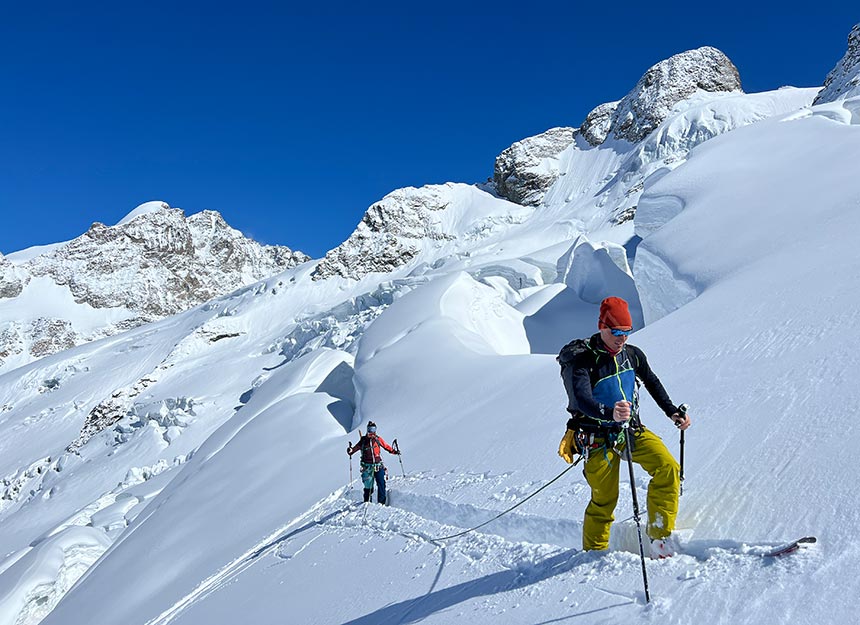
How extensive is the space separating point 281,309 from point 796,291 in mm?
57271

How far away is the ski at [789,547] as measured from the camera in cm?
336

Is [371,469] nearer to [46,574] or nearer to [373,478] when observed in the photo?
[373,478]

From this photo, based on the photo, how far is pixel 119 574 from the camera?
12.8m

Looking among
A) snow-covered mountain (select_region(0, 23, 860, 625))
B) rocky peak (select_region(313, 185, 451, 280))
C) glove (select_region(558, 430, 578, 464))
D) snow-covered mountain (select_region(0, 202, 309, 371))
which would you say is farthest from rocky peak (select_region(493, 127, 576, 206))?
glove (select_region(558, 430, 578, 464))

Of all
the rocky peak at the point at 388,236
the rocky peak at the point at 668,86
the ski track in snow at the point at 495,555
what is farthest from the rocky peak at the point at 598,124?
the ski track in snow at the point at 495,555

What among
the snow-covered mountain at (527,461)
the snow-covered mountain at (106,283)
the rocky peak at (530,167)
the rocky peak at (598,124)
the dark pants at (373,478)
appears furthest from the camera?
the snow-covered mountain at (106,283)

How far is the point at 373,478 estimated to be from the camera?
9039 mm

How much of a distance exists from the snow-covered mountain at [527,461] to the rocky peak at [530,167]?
134ft

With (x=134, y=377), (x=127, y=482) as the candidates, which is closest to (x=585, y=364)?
(x=127, y=482)

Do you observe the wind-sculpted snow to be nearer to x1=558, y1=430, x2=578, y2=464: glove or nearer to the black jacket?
x1=558, y1=430, x2=578, y2=464: glove

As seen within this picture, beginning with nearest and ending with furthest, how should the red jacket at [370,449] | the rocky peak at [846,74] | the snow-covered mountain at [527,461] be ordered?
the snow-covered mountain at [527,461], the red jacket at [370,449], the rocky peak at [846,74]

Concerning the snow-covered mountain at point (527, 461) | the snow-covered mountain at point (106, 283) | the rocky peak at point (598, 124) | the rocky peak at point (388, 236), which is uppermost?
the snow-covered mountain at point (106, 283)

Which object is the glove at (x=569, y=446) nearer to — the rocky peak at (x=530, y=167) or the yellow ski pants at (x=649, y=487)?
the yellow ski pants at (x=649, y=487)

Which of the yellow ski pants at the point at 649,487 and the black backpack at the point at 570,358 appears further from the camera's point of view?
the black backpack at the point at 570,358
